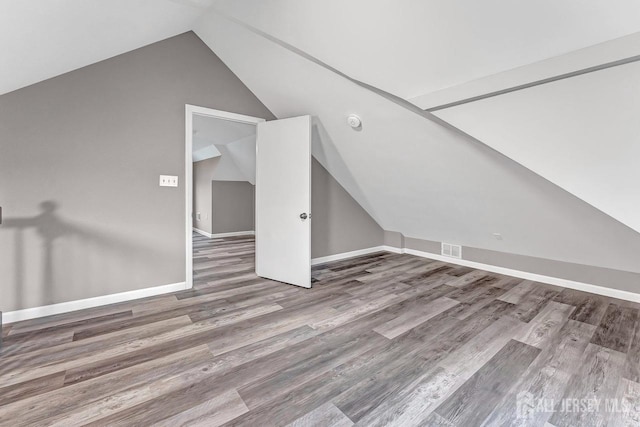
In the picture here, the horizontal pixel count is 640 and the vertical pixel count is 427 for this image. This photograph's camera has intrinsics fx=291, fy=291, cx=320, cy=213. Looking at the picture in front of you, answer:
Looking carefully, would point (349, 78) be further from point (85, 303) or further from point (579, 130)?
point (85, 303)

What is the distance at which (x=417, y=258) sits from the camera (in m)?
4.66

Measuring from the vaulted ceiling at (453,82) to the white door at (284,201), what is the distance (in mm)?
399

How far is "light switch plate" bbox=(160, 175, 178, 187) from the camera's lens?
3.04 meters

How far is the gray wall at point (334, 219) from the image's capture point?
14.2 feet

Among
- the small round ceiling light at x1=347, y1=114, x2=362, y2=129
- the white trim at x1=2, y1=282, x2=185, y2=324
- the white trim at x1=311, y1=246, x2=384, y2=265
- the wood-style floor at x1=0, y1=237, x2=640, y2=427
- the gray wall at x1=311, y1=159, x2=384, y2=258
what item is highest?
the small round ceiling light at x1=347, y1=114, x2=362, y2=129

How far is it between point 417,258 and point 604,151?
3047 millimetres

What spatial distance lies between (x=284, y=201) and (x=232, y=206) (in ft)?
13.2

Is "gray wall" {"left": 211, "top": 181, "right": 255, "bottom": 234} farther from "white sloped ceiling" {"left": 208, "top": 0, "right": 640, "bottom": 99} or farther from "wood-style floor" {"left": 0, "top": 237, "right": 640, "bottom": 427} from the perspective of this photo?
"white sloped ceiling" {"left": 208, "top": 0, "right": 640, "bottom": 99}

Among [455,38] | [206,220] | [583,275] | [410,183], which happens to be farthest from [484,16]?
[206,220]

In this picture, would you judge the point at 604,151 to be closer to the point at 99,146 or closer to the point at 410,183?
the point at 410,183

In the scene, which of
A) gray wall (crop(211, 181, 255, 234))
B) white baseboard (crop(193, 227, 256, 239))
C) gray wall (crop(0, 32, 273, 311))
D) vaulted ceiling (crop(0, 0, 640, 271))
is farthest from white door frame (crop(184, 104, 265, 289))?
gray wall (crop(211, 181, 255, 234))

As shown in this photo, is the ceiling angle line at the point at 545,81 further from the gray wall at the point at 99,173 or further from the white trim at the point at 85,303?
the white trim at the point at 85,303

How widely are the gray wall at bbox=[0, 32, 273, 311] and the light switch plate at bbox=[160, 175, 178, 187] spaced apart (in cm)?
6

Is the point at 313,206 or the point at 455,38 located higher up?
the point at 455,38
